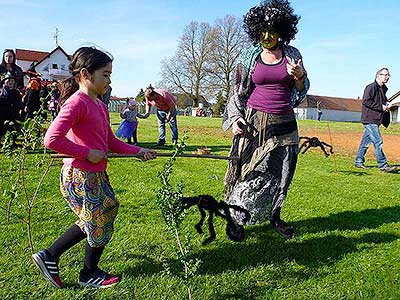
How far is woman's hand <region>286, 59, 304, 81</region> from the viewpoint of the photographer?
360cm

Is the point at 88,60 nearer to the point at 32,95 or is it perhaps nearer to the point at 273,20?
the point at 273,20

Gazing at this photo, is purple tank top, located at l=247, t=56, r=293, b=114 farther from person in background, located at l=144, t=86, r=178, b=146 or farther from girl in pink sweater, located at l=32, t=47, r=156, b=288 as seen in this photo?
person in background, located at l=144, t=86, r=178, b=146

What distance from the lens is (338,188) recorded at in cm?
669

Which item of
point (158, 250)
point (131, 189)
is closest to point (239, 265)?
point (158, 250)

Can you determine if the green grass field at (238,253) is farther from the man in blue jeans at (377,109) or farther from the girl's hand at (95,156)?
the man in blue jeans at (377,109)

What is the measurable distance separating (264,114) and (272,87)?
0.25m

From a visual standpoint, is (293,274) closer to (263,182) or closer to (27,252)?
(263,182)

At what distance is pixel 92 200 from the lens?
291 centimetres

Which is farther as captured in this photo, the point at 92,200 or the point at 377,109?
the point at 377,109

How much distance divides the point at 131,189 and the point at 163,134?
196 inches

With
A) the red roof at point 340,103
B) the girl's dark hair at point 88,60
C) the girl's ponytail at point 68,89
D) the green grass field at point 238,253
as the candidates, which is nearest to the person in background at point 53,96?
the girl's ponytail at point 68,89

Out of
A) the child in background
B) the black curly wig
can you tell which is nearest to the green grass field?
the black curly wig

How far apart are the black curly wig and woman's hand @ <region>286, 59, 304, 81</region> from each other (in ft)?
1.29

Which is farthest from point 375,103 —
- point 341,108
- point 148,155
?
point 341,108
